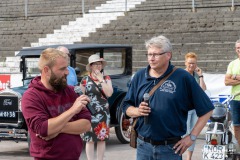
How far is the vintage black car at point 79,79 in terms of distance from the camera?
12.1 meters

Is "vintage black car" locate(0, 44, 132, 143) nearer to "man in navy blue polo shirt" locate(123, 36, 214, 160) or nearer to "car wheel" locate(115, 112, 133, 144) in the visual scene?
"car wheel" locate(115, 112, 133, 144)

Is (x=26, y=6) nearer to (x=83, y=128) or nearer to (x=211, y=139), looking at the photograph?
(x=211, y=139)

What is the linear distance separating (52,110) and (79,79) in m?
7.61

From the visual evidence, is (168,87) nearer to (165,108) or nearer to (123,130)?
(165,108)

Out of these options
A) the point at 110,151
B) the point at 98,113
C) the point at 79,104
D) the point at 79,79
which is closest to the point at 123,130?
the point at 110,151

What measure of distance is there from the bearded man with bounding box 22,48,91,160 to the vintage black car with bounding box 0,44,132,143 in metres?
7.03

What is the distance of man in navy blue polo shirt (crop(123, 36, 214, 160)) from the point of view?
5.89 meters

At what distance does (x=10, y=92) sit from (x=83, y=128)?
24.3 ft

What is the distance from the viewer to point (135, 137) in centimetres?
624

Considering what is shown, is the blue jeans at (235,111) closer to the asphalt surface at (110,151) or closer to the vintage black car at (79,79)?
the asphalt surface at (110,151)

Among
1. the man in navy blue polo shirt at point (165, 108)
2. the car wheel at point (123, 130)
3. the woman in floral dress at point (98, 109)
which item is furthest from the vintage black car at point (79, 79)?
the man in navy blue polo shirt at point (165, 108)

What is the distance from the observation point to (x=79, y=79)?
494 inches

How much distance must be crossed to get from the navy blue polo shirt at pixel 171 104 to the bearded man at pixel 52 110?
103cm

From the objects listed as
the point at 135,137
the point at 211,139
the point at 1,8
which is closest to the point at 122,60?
the point at 211,139
